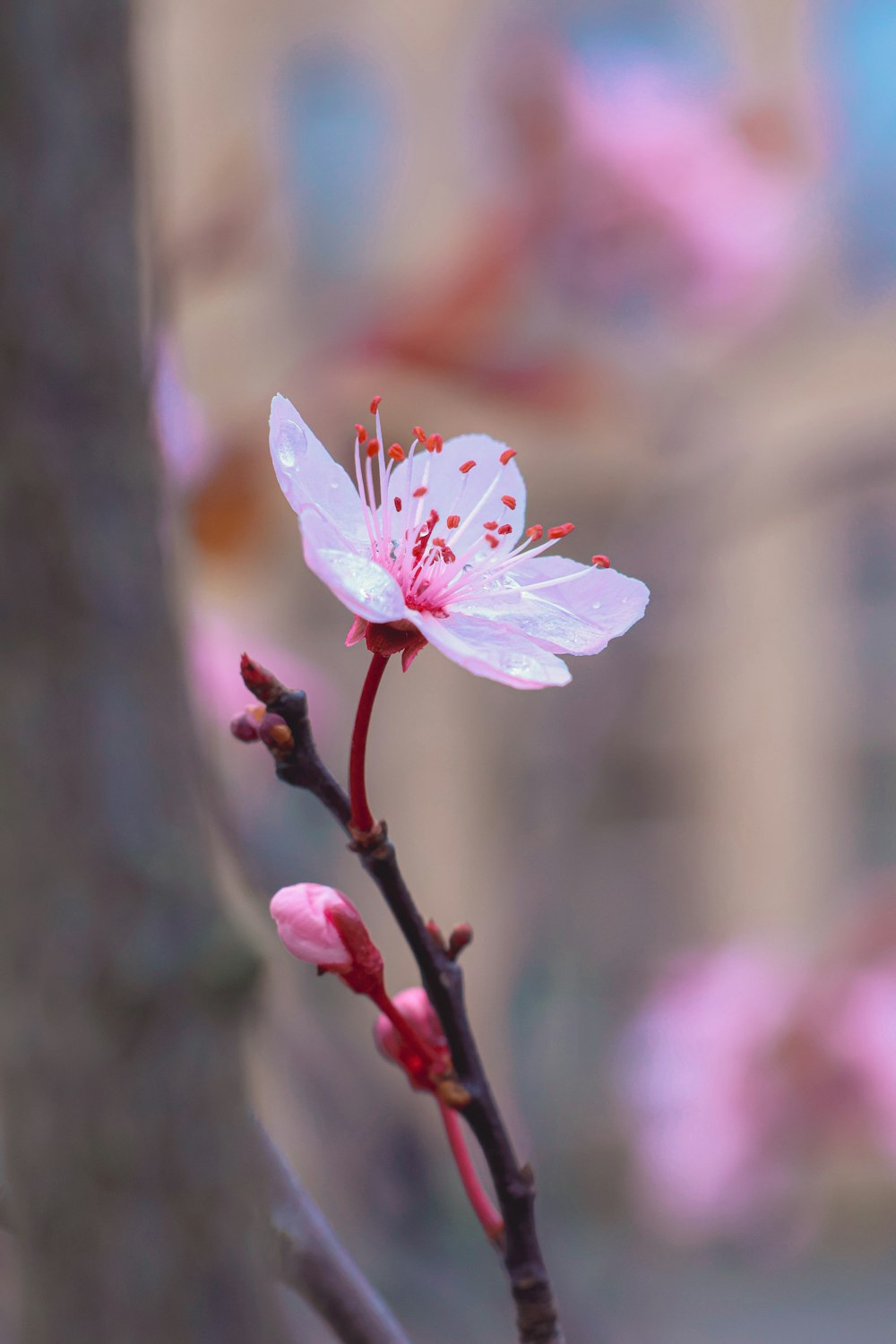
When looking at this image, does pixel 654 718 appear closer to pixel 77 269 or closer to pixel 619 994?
pixel 619 994

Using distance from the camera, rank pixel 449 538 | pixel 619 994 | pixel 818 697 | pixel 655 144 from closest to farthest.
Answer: pixel 449 538 < pixel 655 144 < pixel 619 994 < pixel 818 697

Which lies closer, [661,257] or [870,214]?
[661,257]

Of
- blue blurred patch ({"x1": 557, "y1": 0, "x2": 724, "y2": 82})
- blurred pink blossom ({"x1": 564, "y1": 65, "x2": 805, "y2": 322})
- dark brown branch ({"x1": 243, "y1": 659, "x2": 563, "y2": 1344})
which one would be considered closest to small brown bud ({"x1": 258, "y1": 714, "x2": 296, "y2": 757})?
dark brown branch ({"x1": 243, "y1": 659, "x2": 563, "y2": 1344})

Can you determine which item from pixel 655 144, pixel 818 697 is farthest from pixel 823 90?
pixel 818 697

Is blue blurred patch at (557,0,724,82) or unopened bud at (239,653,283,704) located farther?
blue blurred patch at (557,0,724,82)

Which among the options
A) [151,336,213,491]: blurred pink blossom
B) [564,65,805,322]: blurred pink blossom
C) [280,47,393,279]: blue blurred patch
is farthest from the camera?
[280,47,393,279]: blue blurred patch

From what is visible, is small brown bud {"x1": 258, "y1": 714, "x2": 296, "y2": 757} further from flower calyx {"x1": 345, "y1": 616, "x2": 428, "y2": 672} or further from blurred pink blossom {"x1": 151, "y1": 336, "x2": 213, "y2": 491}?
blurred pink blossom {"x1": 151, "y1": 336, "x2": 213, "y2": 491}

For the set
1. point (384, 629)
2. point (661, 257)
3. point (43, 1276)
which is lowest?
point (43, 1276)
